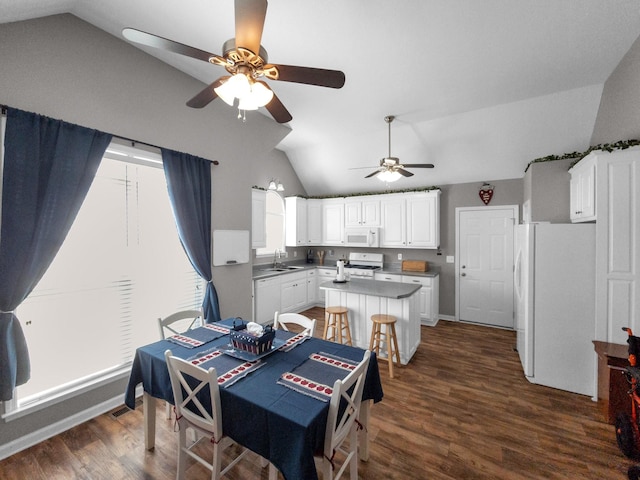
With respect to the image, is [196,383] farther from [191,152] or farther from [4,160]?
[191,152]

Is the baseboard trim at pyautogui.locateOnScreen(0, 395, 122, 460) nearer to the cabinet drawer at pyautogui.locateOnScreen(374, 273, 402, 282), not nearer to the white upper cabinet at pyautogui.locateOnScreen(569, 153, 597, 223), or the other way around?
the cabinet drawer at pyautogui.locateOnScreen(374, 273, 402, 282)

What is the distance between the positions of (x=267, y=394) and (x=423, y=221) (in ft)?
14.7

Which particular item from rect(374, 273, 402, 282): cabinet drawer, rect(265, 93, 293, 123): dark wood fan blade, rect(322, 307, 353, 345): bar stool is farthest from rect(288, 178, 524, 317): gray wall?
rect(265, 93, 293, 123): dark wood fan blade

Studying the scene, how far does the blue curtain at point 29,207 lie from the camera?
6.37 feet

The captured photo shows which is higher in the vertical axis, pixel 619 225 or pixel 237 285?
pixel 619 225

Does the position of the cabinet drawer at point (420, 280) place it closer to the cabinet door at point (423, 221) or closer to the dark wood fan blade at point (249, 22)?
the cabinet door at point (423, 221)

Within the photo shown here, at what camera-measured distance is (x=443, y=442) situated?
215cm

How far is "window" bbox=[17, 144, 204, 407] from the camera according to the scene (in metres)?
2.28

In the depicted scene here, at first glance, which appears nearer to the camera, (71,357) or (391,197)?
(71,357)

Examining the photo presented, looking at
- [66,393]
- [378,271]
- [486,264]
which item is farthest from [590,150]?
[66,393]

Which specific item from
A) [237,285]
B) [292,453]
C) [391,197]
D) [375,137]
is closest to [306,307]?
[237,285]

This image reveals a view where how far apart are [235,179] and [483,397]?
3.81 metres

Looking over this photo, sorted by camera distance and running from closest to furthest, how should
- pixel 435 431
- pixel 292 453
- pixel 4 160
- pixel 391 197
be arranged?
pixel 292 453, pixel 4 160, pixel 435 431, pixel 391 197

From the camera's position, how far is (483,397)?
2752mm
